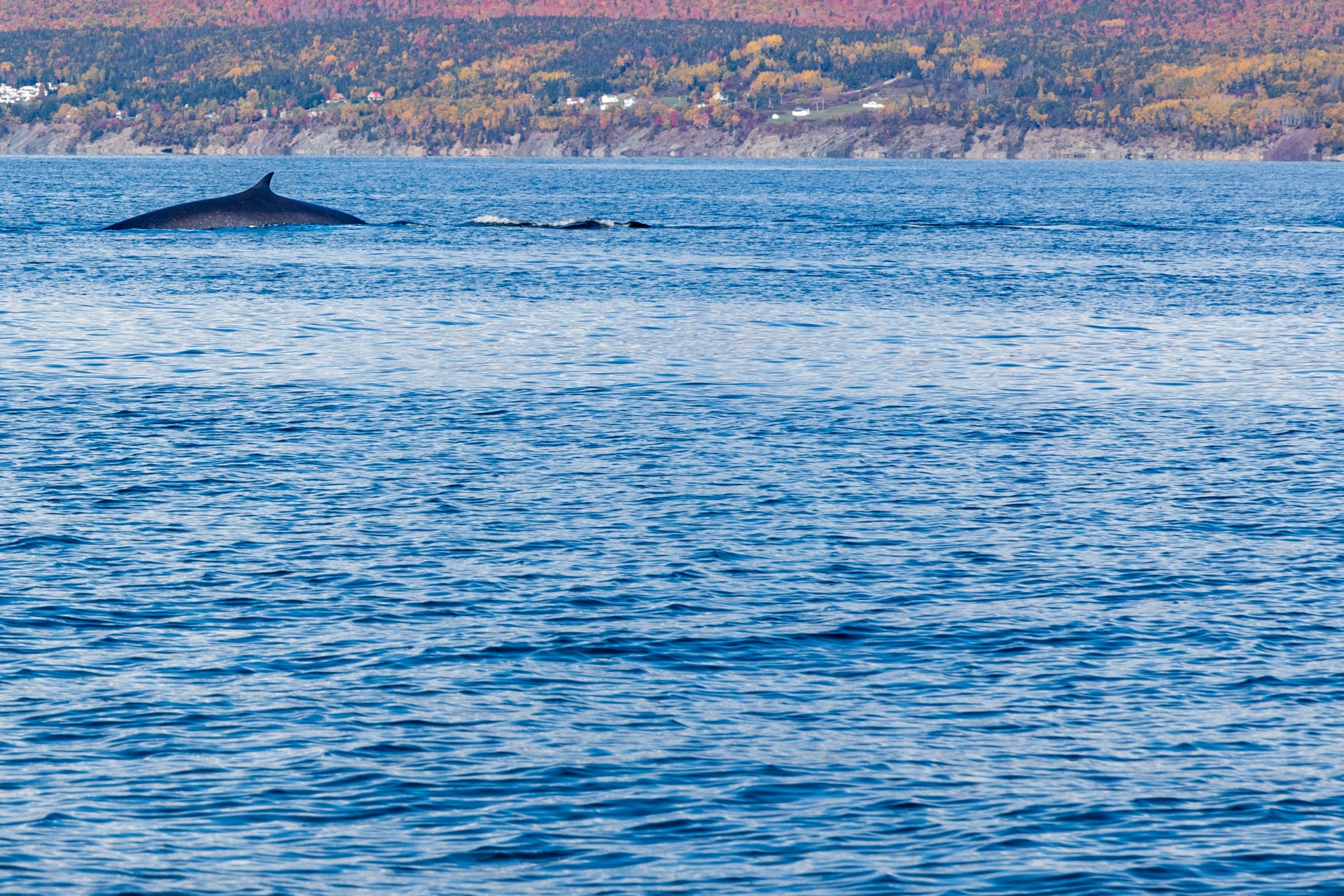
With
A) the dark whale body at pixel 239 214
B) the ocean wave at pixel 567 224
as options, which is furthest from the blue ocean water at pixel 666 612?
the ocean wave at pixel 567 224

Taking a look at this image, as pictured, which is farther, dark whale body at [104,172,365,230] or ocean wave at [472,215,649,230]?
ocean wave at [472,215,649,230]

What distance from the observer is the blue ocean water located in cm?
1184

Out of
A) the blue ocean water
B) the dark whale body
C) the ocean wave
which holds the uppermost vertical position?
the dark whale body

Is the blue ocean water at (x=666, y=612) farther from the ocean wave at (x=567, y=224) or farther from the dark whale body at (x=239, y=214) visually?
the ocean wave at (x=567, y=224)

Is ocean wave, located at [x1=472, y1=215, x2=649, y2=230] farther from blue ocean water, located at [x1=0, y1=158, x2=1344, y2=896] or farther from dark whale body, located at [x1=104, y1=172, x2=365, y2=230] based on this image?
blue ocean water, located at [x1=0, y1=158, x2=1344, y2=896]

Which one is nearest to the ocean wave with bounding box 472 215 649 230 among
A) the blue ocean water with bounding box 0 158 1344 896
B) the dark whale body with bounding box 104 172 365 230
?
the dark whale body with bounding box 104 172 365 230

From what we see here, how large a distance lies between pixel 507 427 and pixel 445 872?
17.9 metres

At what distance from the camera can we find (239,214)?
8325 cm

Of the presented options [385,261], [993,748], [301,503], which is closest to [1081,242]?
[385,261]

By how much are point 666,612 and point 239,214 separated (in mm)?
69769

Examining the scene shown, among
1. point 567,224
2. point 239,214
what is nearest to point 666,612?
point 239,214

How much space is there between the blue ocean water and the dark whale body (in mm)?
40062

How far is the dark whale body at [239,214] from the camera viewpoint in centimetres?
8194

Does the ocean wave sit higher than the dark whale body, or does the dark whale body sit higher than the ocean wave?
the dark whale body
